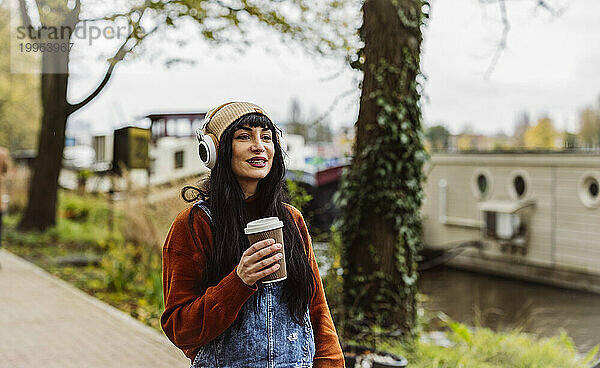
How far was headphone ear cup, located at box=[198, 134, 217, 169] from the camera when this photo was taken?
87.0 inches

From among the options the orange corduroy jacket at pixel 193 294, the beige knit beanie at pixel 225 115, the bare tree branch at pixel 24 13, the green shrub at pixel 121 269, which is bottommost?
the green shrub at pixel 121 269

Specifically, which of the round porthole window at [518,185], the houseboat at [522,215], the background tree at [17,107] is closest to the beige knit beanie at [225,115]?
the houseboat at [522,215]

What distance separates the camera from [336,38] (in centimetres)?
1087

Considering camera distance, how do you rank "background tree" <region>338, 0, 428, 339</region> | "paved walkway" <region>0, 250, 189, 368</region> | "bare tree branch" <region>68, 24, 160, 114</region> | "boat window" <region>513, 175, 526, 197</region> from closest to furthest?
"paved walkway" <region>0, 250, 189, 368</region>
"background tree" <region>338, 0, 428, 339</region>
"bare tree branch" <region>68, 24, 160, 114</region>
"boat window" <region>513, 175, 526, 197</region>

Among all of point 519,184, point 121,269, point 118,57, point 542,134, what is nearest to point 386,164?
point 121,269

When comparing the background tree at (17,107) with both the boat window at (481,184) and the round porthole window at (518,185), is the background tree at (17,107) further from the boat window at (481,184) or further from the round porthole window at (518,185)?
the round porthole window at (518,185)

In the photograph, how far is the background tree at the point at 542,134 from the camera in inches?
1027

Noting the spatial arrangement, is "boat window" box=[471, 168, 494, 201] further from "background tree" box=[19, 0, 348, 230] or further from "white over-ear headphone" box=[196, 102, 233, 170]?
"white over-ear headphone" box=[196, 102, 233, 170]

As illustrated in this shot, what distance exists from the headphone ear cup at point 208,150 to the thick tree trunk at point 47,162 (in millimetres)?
11985

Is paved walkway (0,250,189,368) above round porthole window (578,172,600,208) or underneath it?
underneath

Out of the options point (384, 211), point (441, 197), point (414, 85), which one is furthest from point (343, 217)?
point (441, 197)

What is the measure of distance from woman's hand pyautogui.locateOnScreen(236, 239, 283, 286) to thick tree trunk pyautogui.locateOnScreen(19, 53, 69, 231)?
12279mm

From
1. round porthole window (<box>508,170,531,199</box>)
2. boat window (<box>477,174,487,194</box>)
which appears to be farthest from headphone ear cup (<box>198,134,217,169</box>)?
boat window (<box>477,174,487,194</box>)

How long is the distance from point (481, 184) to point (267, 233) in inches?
981
